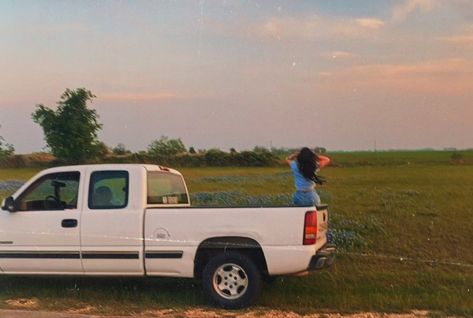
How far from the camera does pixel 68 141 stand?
9.52 meters

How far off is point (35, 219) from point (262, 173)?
3201mm

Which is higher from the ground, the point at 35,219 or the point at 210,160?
the point at 210,160

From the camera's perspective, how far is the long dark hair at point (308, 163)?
818 cm

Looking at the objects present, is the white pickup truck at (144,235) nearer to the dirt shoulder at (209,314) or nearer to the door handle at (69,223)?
the door handle at (69,223)

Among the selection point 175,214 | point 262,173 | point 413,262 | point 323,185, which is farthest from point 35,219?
point 413,262

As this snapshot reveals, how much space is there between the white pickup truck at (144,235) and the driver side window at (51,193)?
11 mm

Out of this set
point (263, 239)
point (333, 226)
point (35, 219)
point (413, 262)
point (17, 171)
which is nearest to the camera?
point (263, 239)

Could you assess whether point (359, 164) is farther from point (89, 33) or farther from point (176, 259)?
point (89, 33)

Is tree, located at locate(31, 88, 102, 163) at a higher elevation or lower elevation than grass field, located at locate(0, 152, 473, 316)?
higher

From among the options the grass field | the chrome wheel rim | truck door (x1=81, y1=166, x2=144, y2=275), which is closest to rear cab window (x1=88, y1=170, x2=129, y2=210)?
truck door (x1=81, y1=166, x2=144, y2=275)

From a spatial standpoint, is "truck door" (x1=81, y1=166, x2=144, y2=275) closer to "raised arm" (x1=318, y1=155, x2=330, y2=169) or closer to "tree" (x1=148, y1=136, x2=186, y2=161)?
"tree" (x1=148, y1=136, x2=186, y2=161)

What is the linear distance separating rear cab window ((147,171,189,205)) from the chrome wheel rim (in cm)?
109

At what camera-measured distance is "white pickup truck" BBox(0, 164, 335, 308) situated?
22.7 ft

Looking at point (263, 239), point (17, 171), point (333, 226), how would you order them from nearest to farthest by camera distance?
1. point (263, 239)
2. point (333, 226)
3. point (17, 171)
